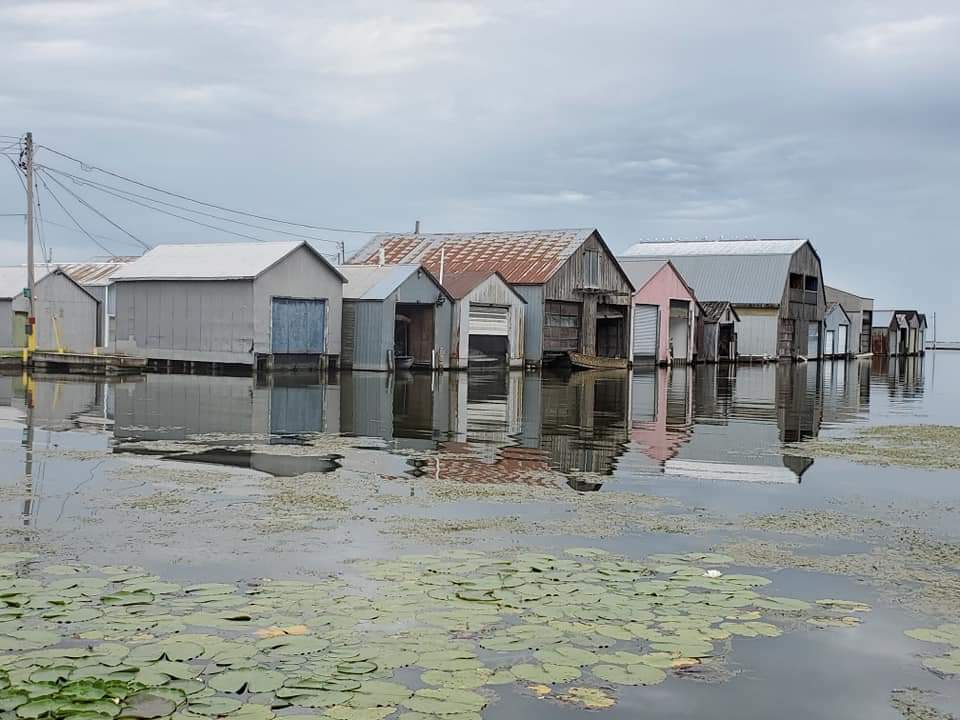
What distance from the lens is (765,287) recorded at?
70188 millimetres

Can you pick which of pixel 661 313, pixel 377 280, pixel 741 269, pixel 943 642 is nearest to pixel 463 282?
pixel 377 280

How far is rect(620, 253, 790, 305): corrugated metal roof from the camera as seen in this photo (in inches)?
2761

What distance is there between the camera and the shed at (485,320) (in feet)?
146

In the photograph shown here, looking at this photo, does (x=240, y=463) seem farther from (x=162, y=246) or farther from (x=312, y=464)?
(x=162, y=246)

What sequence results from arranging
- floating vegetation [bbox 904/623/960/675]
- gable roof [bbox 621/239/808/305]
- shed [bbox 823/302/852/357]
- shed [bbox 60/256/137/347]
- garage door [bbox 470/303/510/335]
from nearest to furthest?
1. floating vegetation [bbox 904/623/960/675]
2. garage door [bbox 470/303/510/335]
3. shed [bbox 60/256/137/347]
4. gable roof [bbox 621/239/808/305]
5. shed [bbox 823/302/852/357]

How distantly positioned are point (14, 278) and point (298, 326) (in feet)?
62.7

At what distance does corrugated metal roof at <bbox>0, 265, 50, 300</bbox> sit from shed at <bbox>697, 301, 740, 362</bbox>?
35516 mm

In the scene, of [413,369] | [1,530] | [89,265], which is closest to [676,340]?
[413,369]

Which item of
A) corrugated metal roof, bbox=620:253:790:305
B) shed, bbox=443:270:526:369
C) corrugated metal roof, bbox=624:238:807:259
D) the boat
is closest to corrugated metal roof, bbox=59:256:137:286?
shed, bbox=443:270:526:369

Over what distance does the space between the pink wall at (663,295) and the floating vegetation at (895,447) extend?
3516cm

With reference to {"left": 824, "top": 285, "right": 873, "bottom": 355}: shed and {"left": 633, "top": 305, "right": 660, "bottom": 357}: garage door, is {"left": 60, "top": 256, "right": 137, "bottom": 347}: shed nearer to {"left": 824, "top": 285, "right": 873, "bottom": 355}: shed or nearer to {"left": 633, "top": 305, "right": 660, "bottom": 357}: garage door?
{"left": 633, "top": 305, "right": 660, "bottom": 357}: garage door

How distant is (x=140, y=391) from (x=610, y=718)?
80.5ft

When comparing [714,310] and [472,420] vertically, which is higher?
[714,310]

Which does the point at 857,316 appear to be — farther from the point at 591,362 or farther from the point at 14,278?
the point at 14,278
